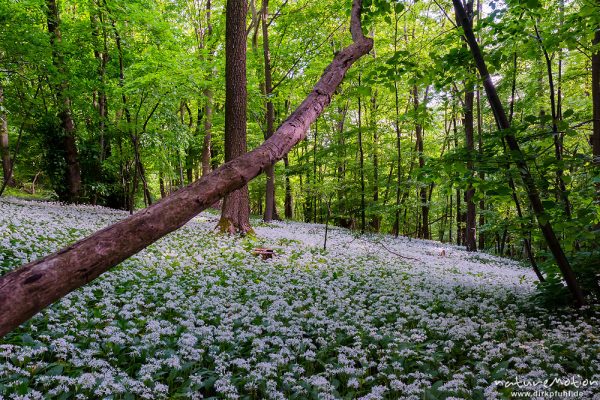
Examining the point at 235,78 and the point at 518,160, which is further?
the point at 235,78

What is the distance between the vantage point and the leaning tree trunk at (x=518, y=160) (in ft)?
14.5

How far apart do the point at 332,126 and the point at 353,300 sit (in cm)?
2927

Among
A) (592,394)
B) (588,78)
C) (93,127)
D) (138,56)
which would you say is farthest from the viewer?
(93,127)

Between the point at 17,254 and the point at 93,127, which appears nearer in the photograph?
the point at 17,254

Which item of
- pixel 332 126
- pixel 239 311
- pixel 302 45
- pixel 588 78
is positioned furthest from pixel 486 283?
pixel 332 126

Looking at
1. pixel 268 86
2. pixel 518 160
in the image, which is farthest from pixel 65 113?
pixel 518 160

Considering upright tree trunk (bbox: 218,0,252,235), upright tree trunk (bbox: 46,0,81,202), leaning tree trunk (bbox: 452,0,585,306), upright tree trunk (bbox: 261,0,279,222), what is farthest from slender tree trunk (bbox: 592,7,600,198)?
upright tree trunk (bbox: 46,0,81,202)

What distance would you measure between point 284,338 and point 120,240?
349cm

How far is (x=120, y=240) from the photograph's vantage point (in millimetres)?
2025

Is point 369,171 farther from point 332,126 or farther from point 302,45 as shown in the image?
point 332,126

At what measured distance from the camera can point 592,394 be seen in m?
3.48

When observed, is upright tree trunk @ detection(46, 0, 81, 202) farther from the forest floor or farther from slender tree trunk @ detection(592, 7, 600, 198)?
slender tree trunk @ detection(592, 7, 600, 198)

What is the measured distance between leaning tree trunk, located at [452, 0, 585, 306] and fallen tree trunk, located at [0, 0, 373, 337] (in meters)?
3.03

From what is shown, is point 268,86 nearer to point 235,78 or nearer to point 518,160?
point 235,78
